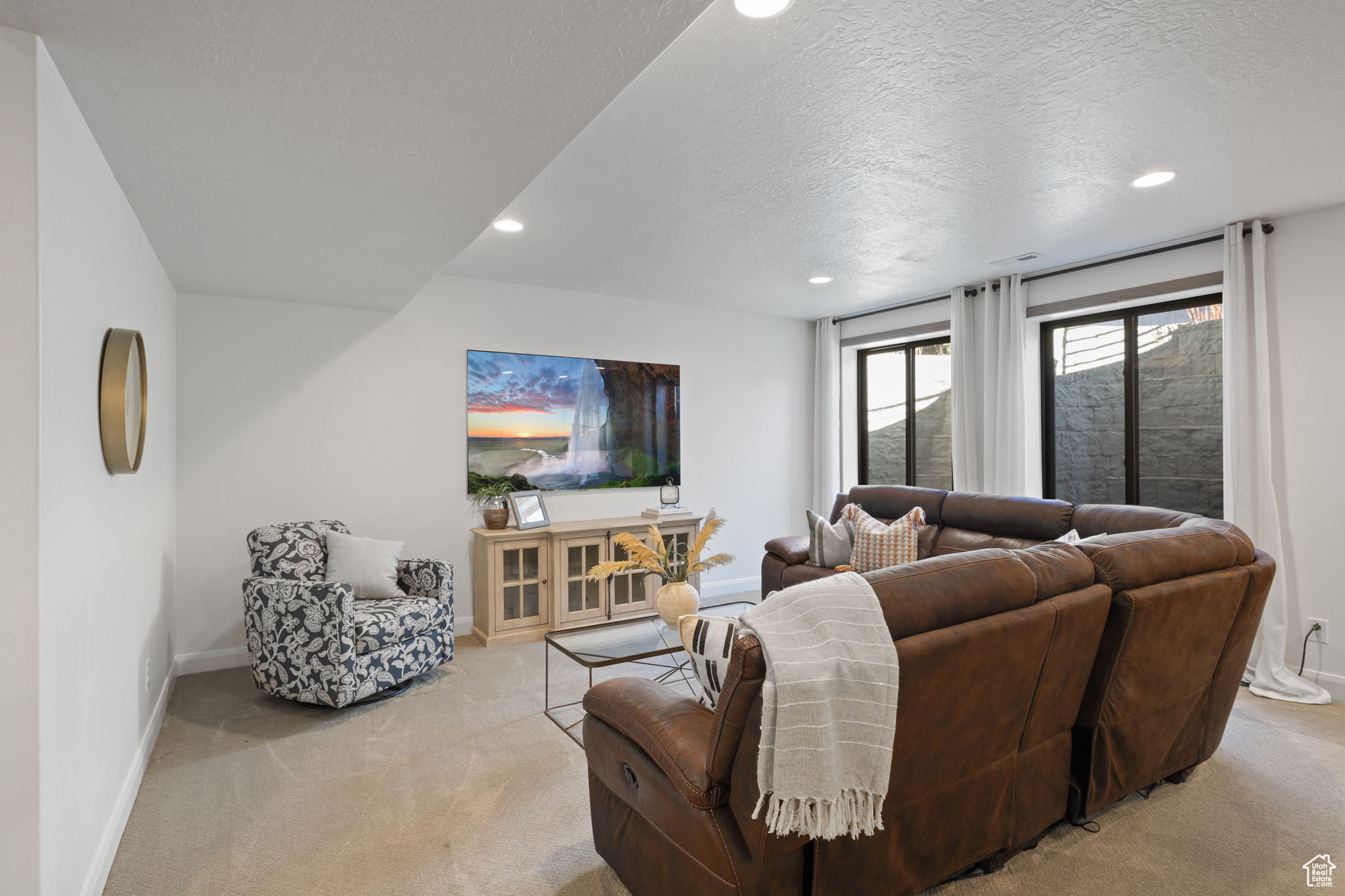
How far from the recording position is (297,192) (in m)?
2.37

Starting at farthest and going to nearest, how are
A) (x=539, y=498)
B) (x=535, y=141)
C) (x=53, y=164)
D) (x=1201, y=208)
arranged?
(x=539, y=498)
(x=1201, y=208)
(x=535, y=141)
(x=53, y=164)

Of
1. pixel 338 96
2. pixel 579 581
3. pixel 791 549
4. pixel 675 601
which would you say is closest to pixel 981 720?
pixel 675 601

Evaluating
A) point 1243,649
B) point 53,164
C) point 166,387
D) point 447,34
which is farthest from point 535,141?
point 1243,649

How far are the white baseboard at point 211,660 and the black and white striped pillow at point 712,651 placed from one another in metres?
3.48

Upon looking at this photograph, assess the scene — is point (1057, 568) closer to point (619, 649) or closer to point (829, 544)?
point (619, 649)

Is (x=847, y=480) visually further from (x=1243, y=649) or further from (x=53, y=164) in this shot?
(x=53, y=164)

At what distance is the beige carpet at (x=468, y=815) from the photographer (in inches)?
82.4

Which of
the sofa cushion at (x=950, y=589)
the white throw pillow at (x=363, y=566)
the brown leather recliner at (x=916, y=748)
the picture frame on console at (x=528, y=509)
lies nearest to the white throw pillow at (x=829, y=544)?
the picture frame on console at (x=528, y=509)

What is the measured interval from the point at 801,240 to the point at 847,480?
3.02 m

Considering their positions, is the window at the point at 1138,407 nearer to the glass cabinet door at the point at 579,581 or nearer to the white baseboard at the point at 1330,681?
the white baseboard at the point at 1330,681

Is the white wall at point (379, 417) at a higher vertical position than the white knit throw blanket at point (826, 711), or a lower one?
higher

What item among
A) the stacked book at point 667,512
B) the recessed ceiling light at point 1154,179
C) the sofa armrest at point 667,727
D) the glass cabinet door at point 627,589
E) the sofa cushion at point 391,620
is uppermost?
the recessed ceiling light at point 1154,179

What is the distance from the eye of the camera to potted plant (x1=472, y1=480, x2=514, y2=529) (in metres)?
4.77

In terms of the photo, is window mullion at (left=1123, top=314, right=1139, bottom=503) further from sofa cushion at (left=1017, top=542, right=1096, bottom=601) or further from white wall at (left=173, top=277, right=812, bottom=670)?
sofa cushion at (left=1017, top=542, right=1096, bottom=601)
